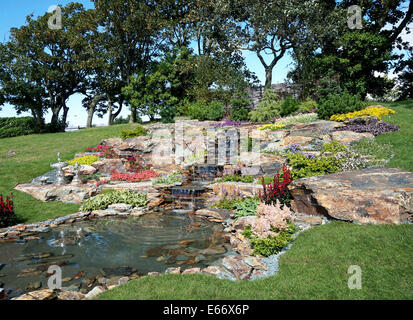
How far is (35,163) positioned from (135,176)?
5.76 metres

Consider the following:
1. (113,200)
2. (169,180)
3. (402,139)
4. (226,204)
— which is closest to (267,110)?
(402,139)

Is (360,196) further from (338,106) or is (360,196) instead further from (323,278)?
(338,106)

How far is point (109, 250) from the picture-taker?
6711mm

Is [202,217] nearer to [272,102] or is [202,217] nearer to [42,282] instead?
[42,282]

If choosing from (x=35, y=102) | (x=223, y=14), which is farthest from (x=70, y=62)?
(x=223, y=14)

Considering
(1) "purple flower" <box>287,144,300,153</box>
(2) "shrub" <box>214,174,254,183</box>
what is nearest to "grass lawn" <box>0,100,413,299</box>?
(2) "shrub" <box>214,174,254,183</box>

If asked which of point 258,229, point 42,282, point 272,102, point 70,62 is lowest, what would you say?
point 42,282

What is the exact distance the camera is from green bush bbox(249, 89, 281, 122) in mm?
19984

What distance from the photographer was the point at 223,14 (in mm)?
26219

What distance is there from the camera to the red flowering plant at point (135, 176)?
13109 mm

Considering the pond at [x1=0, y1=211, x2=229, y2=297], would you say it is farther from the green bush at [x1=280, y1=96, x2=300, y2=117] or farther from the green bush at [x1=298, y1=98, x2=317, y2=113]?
the green bush at [x1=298, y1=98, x2=317, y2=113]

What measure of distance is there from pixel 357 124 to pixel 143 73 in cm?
2257

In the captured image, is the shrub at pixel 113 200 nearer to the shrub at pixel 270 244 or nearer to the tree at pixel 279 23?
the shrub at pixel 270 244

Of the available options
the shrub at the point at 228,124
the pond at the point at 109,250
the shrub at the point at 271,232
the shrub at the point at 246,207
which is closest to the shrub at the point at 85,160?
the pond at the point at 109,250
